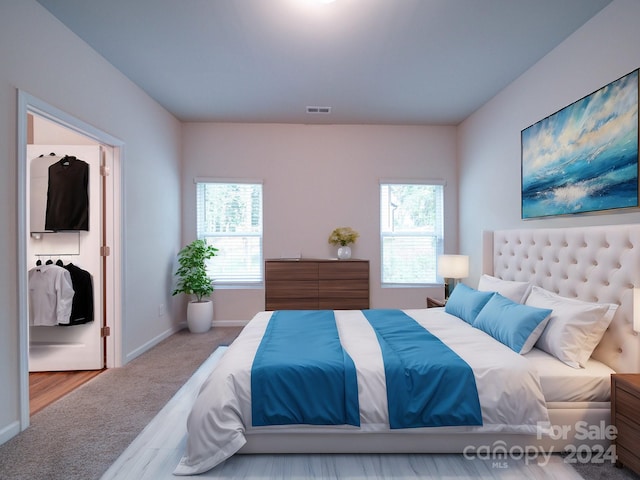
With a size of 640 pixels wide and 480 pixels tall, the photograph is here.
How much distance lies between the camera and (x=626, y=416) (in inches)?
68.2

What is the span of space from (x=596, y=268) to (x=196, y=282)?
407 centimetres

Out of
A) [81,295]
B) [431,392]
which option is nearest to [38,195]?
[81,295]

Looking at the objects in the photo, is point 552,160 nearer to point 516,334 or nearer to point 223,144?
point 516,334

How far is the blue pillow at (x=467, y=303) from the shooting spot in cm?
282

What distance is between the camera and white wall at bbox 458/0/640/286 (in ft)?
7.47

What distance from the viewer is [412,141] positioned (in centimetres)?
488

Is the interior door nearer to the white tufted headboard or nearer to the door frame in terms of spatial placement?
the door frame

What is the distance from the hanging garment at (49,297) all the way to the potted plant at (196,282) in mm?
1322

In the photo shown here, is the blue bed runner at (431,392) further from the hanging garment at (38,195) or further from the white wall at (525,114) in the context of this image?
the hanging garment at (38,195)

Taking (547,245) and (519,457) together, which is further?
(547,245)

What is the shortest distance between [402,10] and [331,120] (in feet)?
7.40

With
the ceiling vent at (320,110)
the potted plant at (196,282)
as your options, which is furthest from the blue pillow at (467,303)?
the potted plant at (196,282)

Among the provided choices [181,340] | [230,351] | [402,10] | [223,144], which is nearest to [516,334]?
[230,351]

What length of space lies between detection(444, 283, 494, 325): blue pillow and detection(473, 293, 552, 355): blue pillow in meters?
0.28
